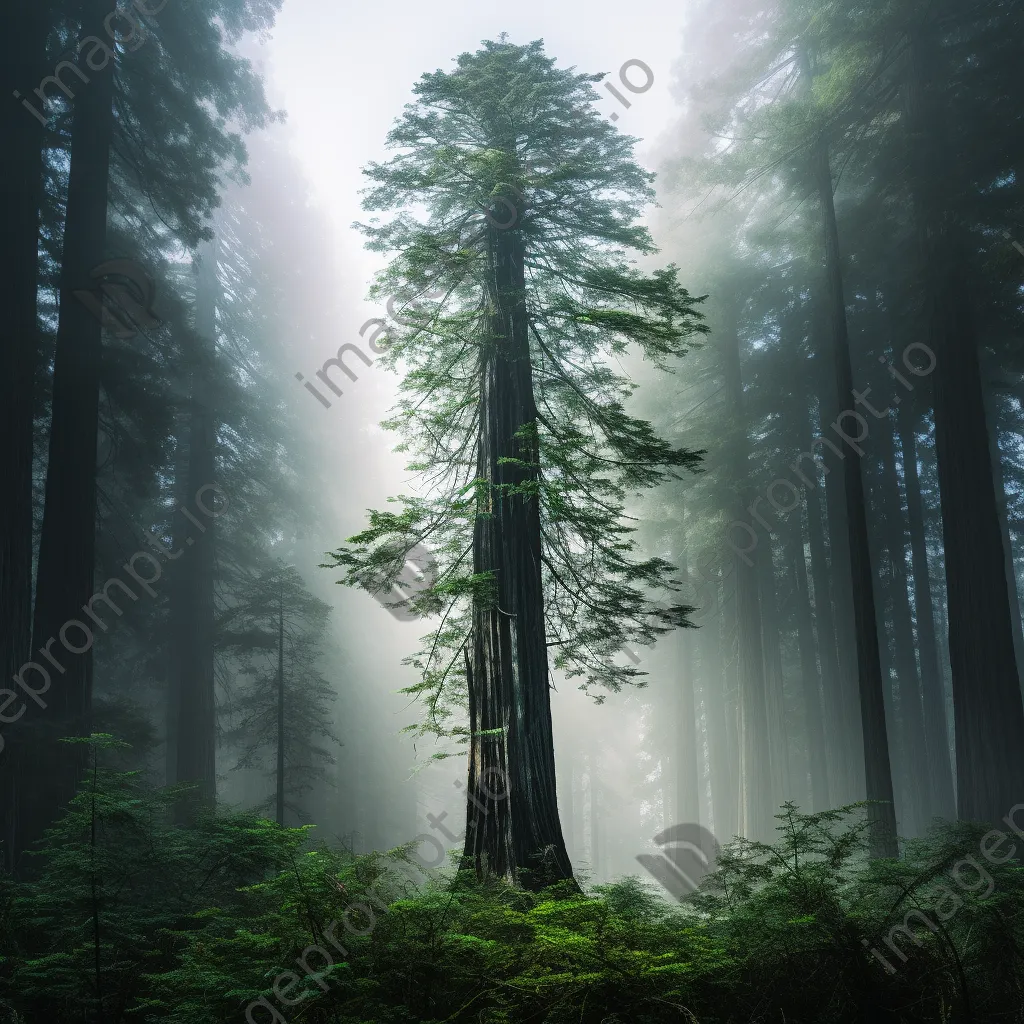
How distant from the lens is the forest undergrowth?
3.20 meters

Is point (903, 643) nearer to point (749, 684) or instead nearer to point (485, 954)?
point (749, 684)

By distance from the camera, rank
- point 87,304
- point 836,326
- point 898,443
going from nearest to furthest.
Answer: point 87,304
point 836,326
point 898,443

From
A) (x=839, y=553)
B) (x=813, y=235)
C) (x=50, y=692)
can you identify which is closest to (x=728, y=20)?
(x=813, y=235)

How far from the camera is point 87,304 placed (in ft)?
31.8

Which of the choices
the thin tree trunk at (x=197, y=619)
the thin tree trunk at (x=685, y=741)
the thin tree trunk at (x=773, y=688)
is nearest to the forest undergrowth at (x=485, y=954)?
the thin tree trunk at (x=197, y=619)

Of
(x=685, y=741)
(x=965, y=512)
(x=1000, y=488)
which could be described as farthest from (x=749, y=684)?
(x=1000, y=488)

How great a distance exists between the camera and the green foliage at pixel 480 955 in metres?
3.20

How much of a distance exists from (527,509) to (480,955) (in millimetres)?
4710

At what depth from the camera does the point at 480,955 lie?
3.73 metres

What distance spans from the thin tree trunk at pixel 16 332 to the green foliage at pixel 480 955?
3.47m

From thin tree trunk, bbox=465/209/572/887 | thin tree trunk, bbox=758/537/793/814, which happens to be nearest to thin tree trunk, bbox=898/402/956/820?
thin tree trunk, bbox=758/537/793/814

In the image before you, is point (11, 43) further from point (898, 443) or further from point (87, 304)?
point (898, 443)

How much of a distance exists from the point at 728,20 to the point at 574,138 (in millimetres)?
13071

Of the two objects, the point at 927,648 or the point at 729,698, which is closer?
the point at 927,648
